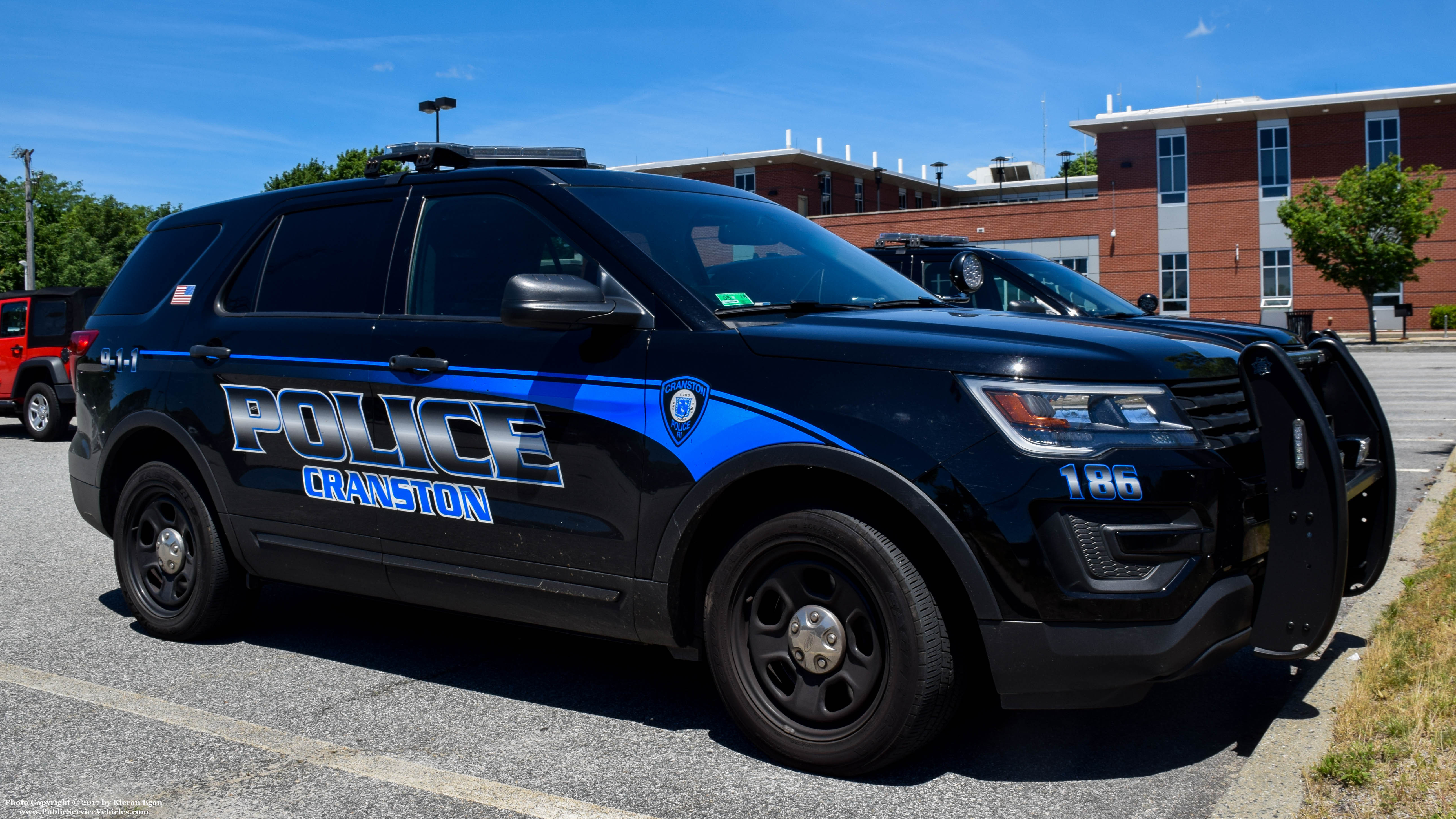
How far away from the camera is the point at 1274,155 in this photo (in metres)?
46.0

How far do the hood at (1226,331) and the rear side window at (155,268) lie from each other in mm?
4095

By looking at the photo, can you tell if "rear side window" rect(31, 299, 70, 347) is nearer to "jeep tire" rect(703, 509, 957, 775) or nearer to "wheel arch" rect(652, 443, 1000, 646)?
"wheel arch" rect(652, 443, 1000, 646)

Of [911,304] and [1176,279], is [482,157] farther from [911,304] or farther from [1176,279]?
[1176,279]

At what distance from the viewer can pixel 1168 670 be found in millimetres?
3123

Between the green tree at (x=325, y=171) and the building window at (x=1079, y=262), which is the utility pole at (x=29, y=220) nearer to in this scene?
the green tree at (x=325, y=171)

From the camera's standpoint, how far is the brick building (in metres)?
44.6

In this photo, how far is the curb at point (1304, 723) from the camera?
3.19m

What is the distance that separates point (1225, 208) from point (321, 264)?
1882 inches

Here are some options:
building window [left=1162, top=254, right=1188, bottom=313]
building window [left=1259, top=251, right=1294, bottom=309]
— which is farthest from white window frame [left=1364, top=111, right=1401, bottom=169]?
building window [left=1162, top=254, right=1188, bottom=313]

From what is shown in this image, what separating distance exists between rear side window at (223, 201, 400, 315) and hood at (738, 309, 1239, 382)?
171 cm

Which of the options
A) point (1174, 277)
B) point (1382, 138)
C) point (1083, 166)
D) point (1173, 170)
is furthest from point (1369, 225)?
point (1083, 166)

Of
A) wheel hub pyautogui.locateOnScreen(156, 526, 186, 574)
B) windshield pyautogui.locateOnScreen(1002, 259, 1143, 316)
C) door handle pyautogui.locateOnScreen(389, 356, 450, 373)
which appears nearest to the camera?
door handle pyautogui.locateOnScreen(389, 356, 450, 373)

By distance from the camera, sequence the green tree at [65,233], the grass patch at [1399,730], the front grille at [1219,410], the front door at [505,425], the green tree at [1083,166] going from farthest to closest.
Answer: the green tree at [1083,166] < the green tree at [65,233] < the front door at [505,425] < the front grille at [1219,410] < the grass patch at [1399,730]

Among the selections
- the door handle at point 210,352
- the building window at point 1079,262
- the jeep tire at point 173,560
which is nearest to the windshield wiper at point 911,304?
the door handle at point 210,352
